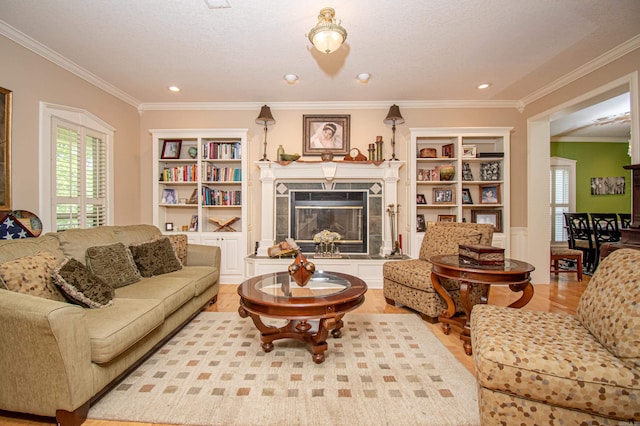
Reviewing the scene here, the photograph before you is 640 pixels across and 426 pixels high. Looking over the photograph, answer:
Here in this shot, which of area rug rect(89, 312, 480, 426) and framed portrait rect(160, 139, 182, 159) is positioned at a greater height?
framed portrait rect(160, 139, 182, 159)

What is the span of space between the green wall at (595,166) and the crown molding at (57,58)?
27.1ft

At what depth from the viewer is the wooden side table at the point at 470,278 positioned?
2.21m

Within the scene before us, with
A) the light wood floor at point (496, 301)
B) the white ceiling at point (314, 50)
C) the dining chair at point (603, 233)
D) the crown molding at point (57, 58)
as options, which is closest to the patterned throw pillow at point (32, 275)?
the light wood floor at point (496, 301)

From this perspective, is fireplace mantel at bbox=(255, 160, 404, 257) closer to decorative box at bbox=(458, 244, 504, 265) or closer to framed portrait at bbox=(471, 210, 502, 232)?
framed portrait at bbox=(471, 210, 502, 232)

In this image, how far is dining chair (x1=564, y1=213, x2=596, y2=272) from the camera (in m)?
4.86

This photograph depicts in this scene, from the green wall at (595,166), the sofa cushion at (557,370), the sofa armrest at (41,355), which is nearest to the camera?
the sofa cushion at (557,370)

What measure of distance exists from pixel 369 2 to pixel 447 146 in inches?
105

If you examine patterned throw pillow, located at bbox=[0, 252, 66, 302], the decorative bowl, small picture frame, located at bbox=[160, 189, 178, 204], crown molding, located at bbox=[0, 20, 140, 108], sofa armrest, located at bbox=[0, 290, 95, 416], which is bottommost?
sofa armrest, located at bbox=[0, 290, 95, 416]

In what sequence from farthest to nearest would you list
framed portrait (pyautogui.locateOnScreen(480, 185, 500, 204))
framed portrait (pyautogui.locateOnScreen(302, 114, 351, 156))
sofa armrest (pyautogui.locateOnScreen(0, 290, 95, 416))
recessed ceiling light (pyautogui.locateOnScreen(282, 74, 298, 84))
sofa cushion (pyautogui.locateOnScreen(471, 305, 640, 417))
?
framed portrait (pyautogui.locateOnScreen(302, 114, 351, 156)) < framed portrait (pyautogui.locateOnScreen(480, 185, 500, 204)) < recessed ceiling light (pyautogui.locateOnScreen(282, 74, 298, 84)) < sofa armrest (pyautogui.locateOnScreen(0, 290, 95, 416)) < sofa cushion (pyautogui.locateOnScreen(471, 305, 640, 417))

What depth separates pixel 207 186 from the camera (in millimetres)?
4379

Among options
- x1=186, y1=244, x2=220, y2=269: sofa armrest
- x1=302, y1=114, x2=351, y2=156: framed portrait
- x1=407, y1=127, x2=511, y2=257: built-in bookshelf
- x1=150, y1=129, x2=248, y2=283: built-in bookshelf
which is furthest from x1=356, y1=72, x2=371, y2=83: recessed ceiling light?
x1=186, y1=244, x2=220, y2=269: sofa armrest

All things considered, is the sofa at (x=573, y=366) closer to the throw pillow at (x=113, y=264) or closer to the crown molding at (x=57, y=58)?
the throw pillow at (x=113, y=264)

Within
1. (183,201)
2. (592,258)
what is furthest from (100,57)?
(592,258)

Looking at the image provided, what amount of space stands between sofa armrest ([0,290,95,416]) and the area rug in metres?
0.25
